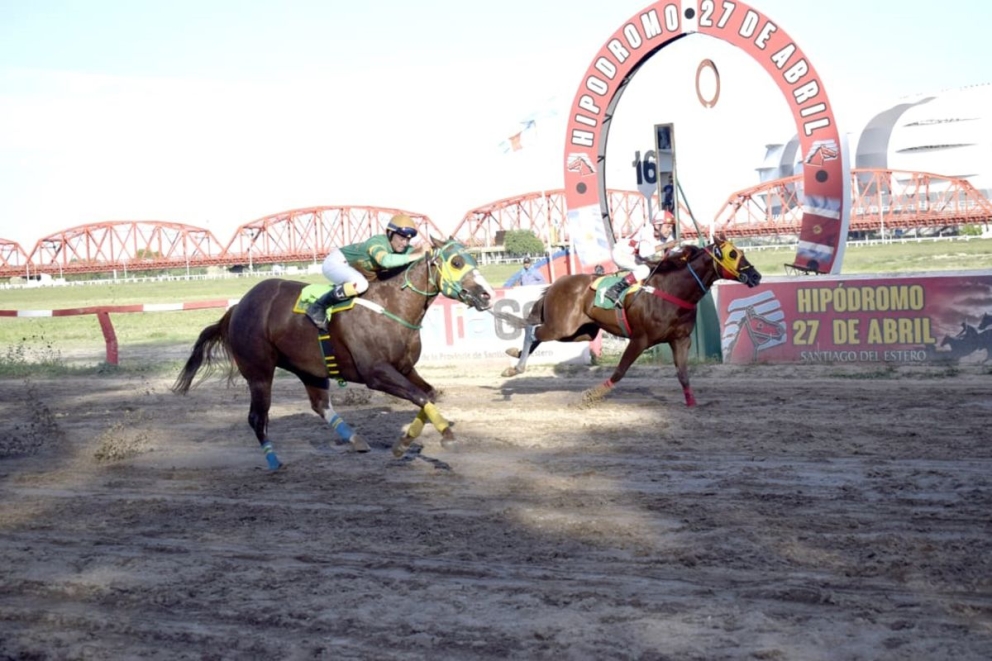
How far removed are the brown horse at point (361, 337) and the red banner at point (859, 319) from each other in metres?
7.19

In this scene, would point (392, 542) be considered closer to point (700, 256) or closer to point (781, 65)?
point (700, 256)

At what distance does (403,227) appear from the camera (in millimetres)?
9734

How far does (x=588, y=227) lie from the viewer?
1945 centimetres

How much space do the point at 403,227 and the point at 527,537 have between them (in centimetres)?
369

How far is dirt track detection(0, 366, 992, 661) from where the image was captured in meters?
5.27

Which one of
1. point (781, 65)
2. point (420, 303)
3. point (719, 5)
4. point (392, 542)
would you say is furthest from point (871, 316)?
point (392, 542)

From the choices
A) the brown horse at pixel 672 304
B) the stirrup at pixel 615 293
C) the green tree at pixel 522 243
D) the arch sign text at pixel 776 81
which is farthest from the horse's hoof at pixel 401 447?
the green tree at pixel 522 243

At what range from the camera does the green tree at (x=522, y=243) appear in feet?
311

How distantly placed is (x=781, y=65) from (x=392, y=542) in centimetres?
1186

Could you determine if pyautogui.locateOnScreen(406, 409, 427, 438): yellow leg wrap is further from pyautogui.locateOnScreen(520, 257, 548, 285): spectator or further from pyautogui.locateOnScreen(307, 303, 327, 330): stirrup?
pyautogui.locateOnScreen(520, 257, 548, 285): spectator

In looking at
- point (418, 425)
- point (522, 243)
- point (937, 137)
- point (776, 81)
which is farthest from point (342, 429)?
point (937, 137)

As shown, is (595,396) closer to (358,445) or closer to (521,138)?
(358,445)

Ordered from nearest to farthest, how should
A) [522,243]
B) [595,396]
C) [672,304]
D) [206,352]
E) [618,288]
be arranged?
[206,352], [595,396], [672,304], [618,288], [522,243]

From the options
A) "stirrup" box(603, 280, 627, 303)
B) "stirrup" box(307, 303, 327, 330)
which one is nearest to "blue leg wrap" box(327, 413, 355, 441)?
"stirrup" box(307, 303, 327, 330)
